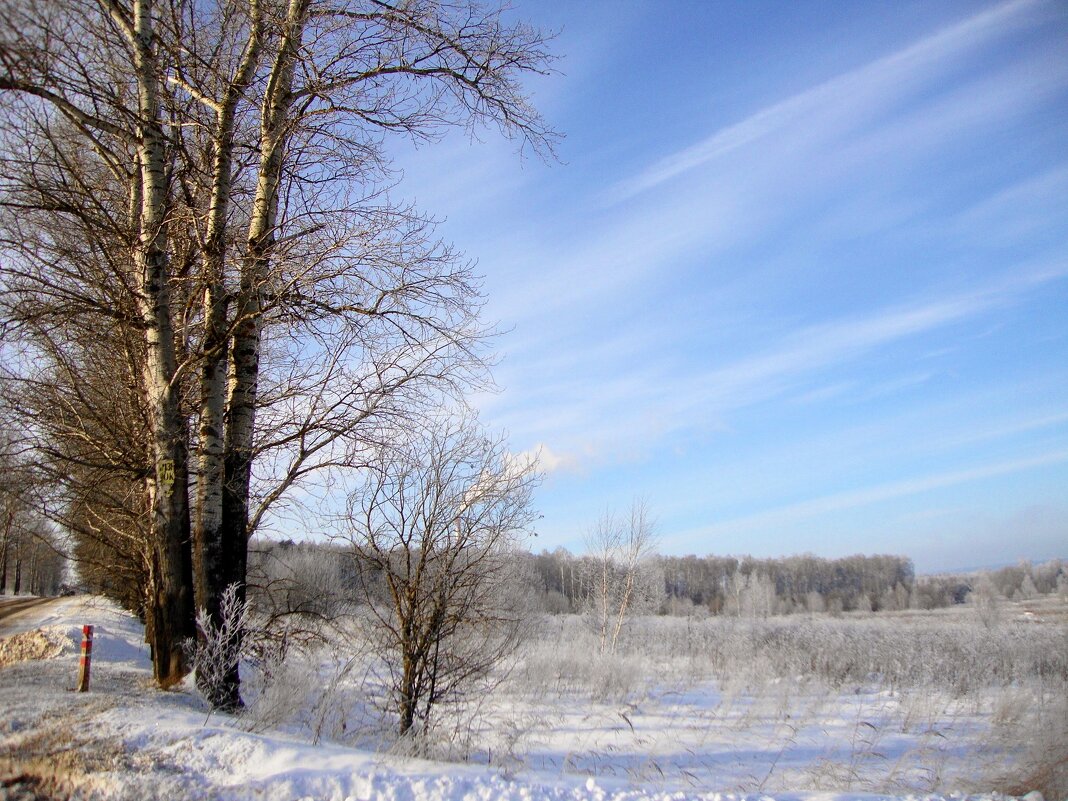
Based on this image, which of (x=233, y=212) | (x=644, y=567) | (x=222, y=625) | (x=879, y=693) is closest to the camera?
(x=222, y=625)

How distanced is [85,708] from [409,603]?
3.25m

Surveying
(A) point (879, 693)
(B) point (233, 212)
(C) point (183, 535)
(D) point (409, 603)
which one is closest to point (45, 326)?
(B) point (233, 212)

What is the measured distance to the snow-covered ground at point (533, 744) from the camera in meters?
4.25

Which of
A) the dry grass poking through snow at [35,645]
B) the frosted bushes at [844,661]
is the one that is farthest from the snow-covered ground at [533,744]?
the frosted bushes at [844,661]

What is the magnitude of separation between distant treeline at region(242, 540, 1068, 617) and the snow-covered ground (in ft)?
8.56

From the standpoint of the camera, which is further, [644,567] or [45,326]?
[644,567]

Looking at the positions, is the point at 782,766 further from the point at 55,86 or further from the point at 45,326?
the point at 55,86

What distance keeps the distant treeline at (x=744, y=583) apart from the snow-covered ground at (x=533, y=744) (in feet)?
8.56

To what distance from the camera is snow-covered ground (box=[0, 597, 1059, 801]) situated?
4254 millimetres

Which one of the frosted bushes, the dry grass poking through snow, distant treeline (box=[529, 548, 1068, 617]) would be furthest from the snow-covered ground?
distant treeline (box=[529, 548, 1068, 617])

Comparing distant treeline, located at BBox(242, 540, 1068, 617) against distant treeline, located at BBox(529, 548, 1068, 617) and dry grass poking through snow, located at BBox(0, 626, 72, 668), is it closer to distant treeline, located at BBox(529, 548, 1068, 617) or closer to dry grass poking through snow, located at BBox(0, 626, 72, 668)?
distant treeline, located at BBox(529, 548, 1068, 617)

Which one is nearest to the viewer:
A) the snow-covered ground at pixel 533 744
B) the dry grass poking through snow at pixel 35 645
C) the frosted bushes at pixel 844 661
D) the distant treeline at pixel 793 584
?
the snow-covered ground at pixel 533 744

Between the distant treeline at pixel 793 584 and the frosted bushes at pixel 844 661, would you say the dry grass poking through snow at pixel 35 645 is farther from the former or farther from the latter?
the distant treeline at pixel 793 584

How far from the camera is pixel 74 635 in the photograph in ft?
43.4
